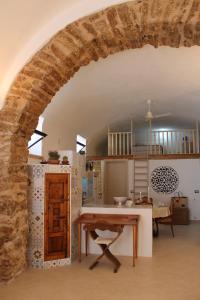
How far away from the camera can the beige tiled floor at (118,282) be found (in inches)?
150

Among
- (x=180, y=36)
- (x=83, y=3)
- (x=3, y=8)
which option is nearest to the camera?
(x=3, y=8)

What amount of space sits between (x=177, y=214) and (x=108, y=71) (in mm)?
6069

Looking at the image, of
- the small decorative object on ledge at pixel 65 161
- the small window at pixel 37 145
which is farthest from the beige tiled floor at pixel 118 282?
the small window at pixel 37 145

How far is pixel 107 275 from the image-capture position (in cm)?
458

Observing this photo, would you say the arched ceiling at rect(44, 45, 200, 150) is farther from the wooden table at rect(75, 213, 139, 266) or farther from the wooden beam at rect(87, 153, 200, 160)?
the wooden table at rect(75, 213, 139, 266)

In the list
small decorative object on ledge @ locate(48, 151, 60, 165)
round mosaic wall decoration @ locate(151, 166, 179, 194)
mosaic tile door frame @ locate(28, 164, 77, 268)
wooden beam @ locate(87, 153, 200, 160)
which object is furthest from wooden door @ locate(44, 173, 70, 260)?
round mosaic wall decoration @ locate(151, 166, 179, 194)

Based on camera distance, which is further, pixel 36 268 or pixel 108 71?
pixel 108 71

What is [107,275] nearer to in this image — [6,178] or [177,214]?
[6,178]

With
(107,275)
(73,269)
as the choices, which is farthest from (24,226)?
(107,275)

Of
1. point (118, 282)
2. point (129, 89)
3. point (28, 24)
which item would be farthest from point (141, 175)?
point (28, 24)

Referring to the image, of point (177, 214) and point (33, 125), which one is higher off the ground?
point (33, 125)

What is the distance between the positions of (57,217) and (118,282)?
1.50 m

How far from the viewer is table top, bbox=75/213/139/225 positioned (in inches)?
203

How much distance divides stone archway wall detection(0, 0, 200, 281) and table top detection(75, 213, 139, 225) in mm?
1227
